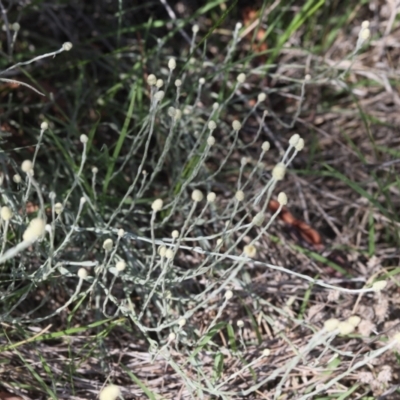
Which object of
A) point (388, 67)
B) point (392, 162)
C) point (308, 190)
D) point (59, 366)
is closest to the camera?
point (59, 366)

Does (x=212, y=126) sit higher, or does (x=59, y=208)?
(x=212, y=126)

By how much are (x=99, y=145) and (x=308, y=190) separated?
0.43 metres

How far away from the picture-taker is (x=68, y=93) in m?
1.26

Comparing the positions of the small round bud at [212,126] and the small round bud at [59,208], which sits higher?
the small round bud at [212,126]

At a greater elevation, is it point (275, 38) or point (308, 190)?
point (275, 38)

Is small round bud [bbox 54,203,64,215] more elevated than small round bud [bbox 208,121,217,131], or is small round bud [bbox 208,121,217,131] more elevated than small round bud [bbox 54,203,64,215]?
small round bud [bbox 208,121,217,131]

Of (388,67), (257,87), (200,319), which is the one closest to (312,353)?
(200,319)

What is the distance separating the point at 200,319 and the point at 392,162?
45 centimetres

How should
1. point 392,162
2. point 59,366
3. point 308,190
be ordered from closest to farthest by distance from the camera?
point 59,366 < point 392,162 < point 308,190

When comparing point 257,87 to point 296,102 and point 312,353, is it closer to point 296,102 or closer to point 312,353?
point 296,102

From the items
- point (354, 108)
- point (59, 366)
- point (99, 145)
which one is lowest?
point (59, 366)

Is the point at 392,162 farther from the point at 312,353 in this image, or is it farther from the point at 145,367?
the point at 145,367

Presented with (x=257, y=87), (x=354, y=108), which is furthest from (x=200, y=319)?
(x=354, y=108)

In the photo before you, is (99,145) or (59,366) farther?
(99,145)
